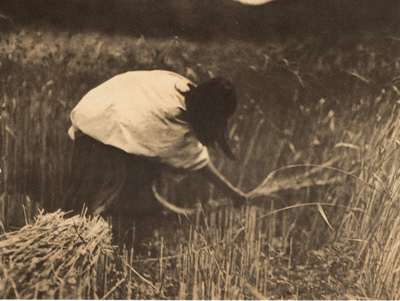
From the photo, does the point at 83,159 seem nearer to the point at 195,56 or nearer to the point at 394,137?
the point at 195,56

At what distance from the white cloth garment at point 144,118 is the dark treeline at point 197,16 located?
0.74 feet

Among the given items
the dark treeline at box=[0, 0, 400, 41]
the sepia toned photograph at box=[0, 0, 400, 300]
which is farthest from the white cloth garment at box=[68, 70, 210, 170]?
the dark treeline at box=[0, 0, 400, 41]

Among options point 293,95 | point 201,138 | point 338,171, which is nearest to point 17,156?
point 201,138

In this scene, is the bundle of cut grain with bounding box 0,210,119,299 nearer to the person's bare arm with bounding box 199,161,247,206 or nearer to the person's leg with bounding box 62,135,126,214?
the person's leg with bounding box 62,135,126,214

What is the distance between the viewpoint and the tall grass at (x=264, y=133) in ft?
7.23

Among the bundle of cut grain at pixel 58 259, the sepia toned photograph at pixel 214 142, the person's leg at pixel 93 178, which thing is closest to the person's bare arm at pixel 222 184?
the sepia toned photograph at pixel 214 142

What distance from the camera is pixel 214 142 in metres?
2.20

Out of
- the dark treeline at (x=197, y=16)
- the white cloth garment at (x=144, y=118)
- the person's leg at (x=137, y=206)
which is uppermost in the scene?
the dark treeline at (x=197, y=16)

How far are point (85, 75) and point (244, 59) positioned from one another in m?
0.72

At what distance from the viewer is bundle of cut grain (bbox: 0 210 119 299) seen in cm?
213

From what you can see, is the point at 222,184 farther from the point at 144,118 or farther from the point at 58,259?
the point at 58,259

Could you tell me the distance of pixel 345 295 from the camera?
2.18 m

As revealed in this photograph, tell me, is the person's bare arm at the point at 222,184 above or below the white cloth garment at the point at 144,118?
below

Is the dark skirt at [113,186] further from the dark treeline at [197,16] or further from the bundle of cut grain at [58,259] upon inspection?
the dark treeline at [197,16]
